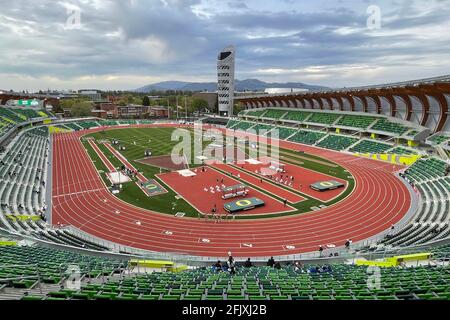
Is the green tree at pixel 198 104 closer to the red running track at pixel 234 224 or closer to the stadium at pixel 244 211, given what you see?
the stadium at pixel 244 211

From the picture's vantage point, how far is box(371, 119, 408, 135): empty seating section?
51.1 meters

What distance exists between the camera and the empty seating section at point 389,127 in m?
51.1

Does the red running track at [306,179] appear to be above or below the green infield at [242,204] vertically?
above

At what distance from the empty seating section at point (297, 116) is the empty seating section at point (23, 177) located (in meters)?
57.1

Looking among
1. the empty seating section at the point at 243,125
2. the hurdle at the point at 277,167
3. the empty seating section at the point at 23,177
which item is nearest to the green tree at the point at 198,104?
the empty seating section at the point at 243,125

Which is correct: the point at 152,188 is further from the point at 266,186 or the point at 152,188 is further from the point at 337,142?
the point at 337,142

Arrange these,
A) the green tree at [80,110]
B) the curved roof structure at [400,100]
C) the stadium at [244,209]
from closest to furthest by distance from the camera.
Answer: the stadium at [244,209] → the curved roof structure at [400,100] → the green tree at [80,110]

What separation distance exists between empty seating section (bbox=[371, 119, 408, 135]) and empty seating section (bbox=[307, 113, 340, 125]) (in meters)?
11.3

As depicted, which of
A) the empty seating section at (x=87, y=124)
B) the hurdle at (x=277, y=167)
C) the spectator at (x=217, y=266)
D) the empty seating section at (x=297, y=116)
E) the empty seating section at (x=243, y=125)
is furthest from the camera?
the empty seating section at (x=87, y=124)

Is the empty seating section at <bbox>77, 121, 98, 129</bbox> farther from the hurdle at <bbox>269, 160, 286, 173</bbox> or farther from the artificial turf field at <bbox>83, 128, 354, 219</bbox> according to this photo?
the hurdle at <bbox>269, 160, 286, 173</bbox>

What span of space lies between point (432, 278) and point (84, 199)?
30815 millimetres

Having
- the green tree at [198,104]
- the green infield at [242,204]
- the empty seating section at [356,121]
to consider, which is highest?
the green tree at [198,104]
